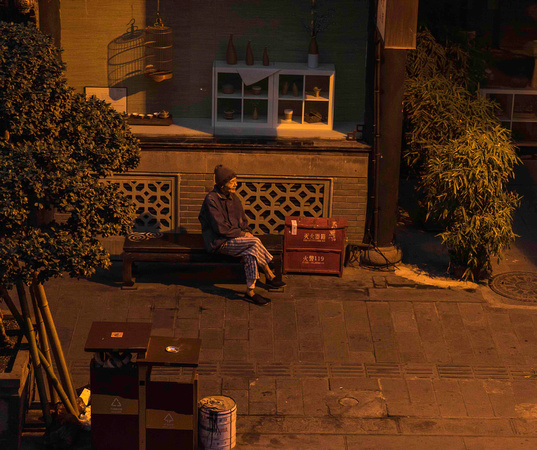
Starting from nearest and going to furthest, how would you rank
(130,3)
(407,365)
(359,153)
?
(407,365) → (359,153) → (130,3)

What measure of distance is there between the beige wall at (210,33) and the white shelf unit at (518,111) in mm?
3062

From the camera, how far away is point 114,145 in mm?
9594

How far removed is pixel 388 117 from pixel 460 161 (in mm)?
1168

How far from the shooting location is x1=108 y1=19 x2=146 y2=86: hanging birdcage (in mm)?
14852

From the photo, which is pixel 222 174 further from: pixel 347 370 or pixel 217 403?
pixel 217 403

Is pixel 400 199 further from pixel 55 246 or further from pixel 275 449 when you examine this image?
pixel 55 246

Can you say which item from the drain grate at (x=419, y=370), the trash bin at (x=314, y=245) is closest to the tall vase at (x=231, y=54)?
the trash bin at (x=314, y=245)

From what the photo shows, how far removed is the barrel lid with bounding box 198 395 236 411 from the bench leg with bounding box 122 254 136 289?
10.6 ft

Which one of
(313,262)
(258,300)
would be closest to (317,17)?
(313,262)

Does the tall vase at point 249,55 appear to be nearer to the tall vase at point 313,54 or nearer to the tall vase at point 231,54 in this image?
the tall vase at point 231,54

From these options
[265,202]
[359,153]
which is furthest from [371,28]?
[265,202]

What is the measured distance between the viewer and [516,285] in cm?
1328

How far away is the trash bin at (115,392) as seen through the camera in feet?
31.0

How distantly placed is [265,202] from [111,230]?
16.4 ft
